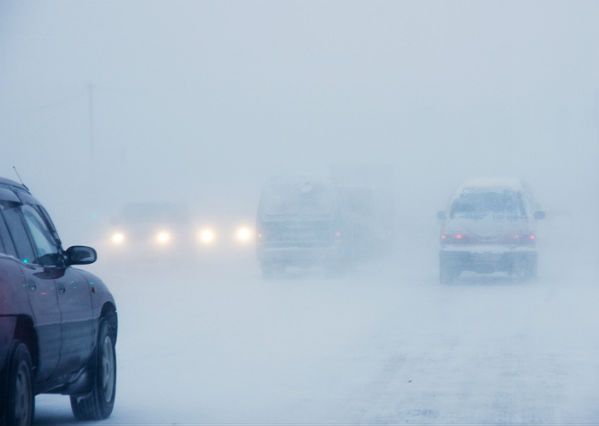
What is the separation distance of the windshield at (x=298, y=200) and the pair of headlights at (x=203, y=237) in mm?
4475

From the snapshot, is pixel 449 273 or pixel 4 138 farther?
pixel 4 138

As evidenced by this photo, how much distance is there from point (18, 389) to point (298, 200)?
2235 centimetres

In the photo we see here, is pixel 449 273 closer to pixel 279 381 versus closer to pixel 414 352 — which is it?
pixel 414 352

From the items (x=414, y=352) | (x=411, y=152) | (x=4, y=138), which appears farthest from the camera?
(x=411, y=152)

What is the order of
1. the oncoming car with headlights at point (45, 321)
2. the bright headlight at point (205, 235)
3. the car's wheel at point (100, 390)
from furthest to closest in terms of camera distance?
→ 1. the bright headlight at point (205, 235)
2. the car's wheel at point (100, 390)
3. the oncoming car with headlights at point (45, 321)

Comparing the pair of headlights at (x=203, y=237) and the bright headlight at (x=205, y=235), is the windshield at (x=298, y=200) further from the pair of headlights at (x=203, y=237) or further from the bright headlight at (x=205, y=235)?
the bright headlight at (x=205, y=235)

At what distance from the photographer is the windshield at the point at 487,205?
1009 inches

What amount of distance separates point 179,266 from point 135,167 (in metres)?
72.6

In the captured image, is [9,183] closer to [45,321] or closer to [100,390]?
[45,321]

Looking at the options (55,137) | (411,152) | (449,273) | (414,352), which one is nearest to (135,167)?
(55,137)

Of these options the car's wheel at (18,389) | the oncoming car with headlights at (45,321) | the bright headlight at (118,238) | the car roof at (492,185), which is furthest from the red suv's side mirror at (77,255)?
the bright headlight at (118,238)

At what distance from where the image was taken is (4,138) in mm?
101812

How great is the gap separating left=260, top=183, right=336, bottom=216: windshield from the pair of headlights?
4.47 meters

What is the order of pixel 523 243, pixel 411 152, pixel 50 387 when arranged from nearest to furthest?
pixel 50 387 < pixel 523 243 < pixel 411 152
